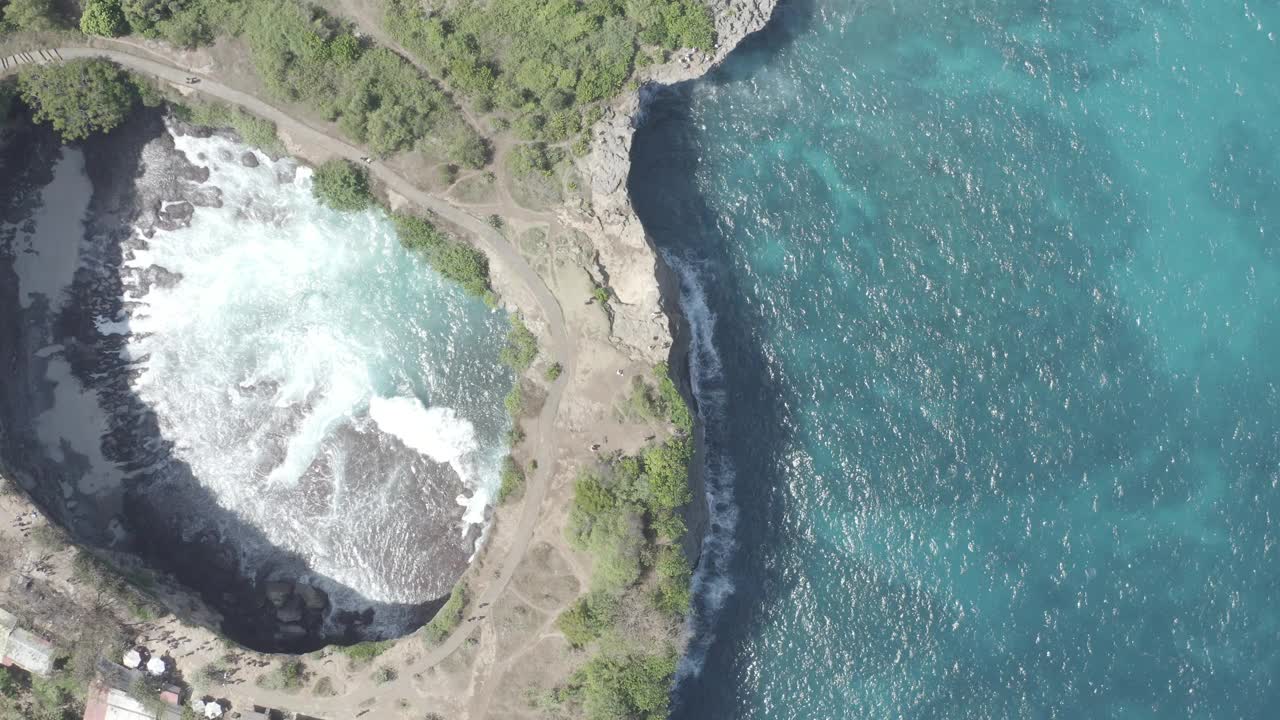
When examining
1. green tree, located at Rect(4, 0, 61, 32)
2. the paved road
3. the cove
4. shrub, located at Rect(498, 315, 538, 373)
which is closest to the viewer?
green tree, located at Rect(4, 0, 61, 32)

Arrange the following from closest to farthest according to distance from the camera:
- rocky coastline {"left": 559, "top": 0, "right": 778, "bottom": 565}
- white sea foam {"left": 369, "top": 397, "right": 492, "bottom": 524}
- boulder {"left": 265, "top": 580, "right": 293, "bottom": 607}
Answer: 1. rocky coastline {"left": 559, "top": 0, "right": 778, "bottom": 565}
2. boulder {"left": 265, "top": 580, "right": 293, "bottom": 607}
3. white sea foam {"left": 369, "top": 397, "right": 492, "bottom": 524}

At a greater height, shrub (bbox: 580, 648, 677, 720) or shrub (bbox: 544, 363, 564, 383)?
shrub (bbox: 544, 363, 564, 383)

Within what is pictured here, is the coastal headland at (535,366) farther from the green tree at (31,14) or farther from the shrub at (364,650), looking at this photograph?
the green tree at (31,14)

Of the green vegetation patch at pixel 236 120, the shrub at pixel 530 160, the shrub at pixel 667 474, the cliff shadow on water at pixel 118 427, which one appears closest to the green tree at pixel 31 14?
the cliff shadow on water at pixel 118 427

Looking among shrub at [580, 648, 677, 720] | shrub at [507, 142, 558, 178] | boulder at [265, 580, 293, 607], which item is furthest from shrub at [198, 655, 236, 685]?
shrub at [507, 142, 558, 178]

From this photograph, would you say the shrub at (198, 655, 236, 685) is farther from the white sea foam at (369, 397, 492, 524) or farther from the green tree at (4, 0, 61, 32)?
the green tree at (4, 0, 61, 32)

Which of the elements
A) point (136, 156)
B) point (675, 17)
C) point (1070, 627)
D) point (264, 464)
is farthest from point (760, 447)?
point (136, 156)

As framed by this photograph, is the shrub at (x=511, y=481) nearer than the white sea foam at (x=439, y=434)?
Yes
